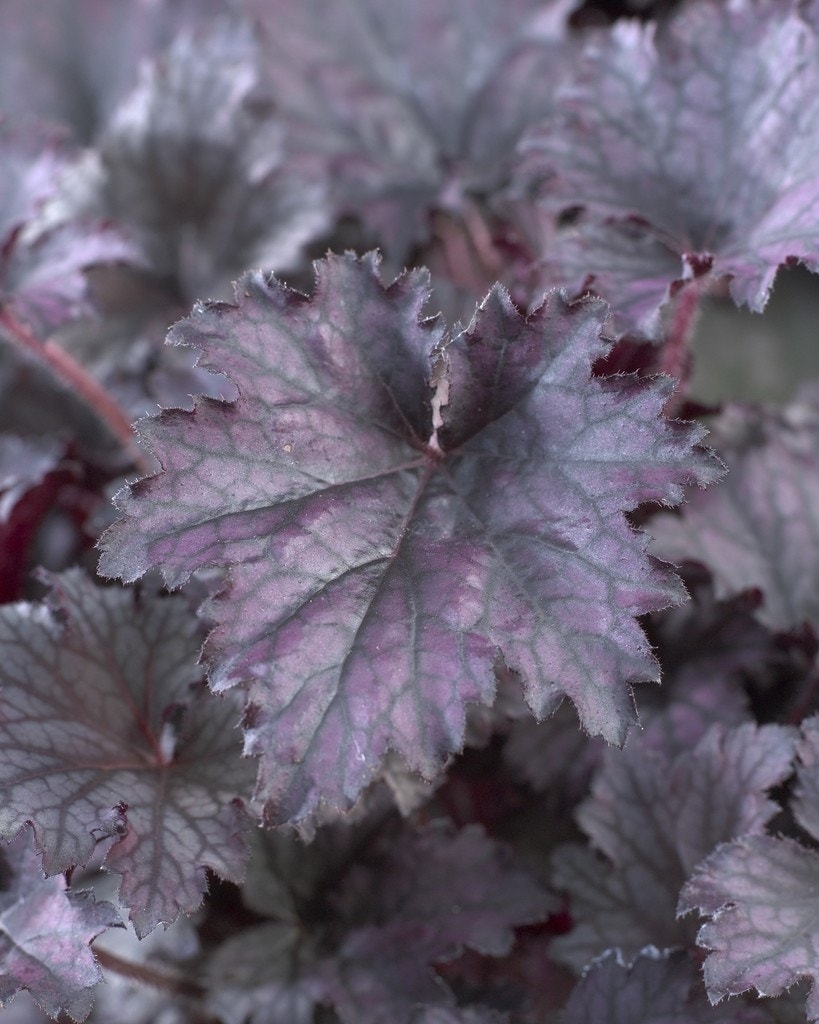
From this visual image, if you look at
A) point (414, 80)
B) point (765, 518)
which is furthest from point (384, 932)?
point (414, 80)

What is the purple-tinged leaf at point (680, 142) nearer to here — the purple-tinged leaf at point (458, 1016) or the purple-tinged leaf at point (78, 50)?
the purple-tinged leaf at point (458, 1016)

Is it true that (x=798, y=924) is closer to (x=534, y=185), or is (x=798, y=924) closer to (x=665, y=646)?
(x=665, y=646)

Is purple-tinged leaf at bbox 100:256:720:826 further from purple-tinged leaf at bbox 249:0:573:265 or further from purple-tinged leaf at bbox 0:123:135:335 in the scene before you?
purple-tinged leaf at bbox 249:0:573:265

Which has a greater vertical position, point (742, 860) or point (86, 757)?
point (86, 757)

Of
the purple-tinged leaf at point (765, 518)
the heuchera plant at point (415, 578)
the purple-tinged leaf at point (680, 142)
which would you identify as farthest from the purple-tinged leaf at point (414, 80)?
the purple-tinged leaf at point (765, 518)

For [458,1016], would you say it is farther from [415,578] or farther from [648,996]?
[415,578]

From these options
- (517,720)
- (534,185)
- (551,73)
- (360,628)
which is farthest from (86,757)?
(551,73)
